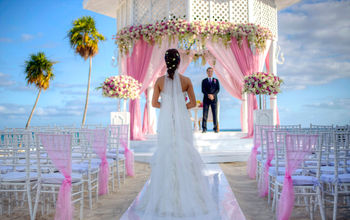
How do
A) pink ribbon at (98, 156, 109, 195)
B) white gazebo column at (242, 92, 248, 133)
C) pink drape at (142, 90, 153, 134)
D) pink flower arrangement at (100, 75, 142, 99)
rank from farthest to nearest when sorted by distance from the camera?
white gazebo column at (242, 92, 248, 133)
pink drape at (142, 90, 153, 134)
pink flower arrangement at (100, 75, 142, 99)
pink ribbon at (98, 156, 109, 195)

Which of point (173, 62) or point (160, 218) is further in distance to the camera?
point (173, 62)

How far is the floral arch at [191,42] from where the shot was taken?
8102 mm

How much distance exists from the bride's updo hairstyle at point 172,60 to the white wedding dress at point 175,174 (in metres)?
0.07

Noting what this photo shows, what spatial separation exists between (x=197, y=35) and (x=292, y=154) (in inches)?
228

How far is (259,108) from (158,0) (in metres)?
4.26

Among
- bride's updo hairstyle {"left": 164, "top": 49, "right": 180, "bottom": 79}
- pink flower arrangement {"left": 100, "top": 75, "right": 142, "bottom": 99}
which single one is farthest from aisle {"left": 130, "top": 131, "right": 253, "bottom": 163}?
bride's updo hairstyle {"left": 164, "top": 49, "right": 180, "bottom": 79}

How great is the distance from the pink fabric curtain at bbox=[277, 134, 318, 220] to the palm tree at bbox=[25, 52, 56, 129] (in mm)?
13394

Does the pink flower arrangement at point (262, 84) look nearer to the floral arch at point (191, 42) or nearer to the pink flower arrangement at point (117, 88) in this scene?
the floral arch at point (191, 42)

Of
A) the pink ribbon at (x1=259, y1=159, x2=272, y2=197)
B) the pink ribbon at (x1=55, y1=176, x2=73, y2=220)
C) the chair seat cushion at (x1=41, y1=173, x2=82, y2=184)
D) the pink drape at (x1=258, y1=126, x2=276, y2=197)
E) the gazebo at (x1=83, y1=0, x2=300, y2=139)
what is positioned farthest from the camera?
the gazebo at (x1=83, y1=0, x2=300, y2=139)

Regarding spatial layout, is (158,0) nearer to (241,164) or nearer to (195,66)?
(195,66)

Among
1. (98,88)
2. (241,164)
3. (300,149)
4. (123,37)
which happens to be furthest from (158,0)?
(300,149)

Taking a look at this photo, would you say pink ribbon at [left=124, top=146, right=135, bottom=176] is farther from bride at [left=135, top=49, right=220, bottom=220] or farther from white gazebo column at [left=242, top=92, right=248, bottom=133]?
white gazebo column at [left=242, top=92, right=248, bottom=133]

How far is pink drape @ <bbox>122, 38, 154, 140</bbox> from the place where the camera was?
820 centimetres

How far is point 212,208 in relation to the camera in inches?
120
